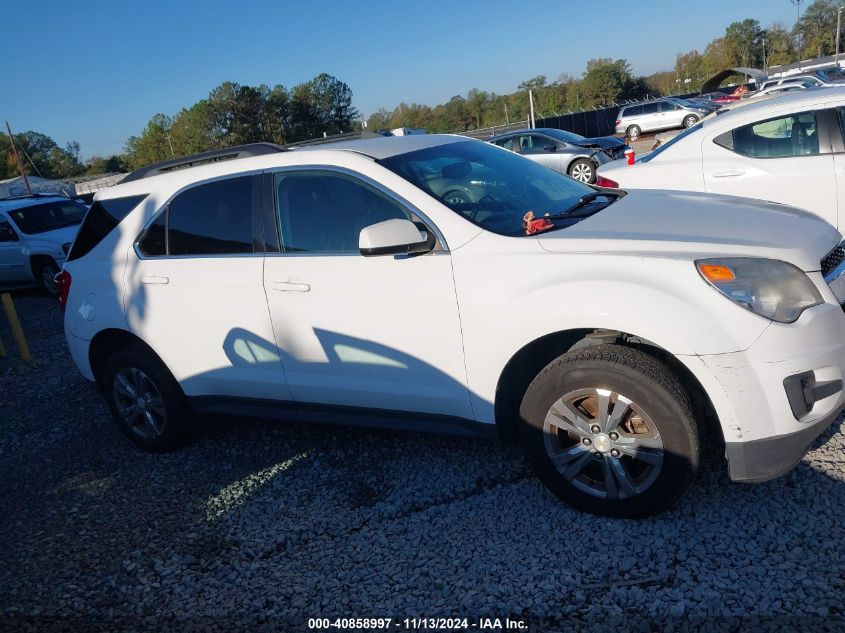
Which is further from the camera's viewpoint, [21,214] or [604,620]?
[21,214]

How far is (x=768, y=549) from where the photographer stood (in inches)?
110

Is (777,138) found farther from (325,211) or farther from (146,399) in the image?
(146,399)

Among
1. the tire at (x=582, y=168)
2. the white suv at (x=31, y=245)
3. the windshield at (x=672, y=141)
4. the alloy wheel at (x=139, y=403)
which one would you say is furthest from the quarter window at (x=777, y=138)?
the tire at (x=582, y=168)

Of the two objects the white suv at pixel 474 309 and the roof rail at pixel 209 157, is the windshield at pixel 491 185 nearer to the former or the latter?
the white suv at pixel 474 309

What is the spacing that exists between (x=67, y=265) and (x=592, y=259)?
368cm

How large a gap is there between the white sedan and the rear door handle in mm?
3759

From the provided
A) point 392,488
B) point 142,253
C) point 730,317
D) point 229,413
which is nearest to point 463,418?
point 392,488

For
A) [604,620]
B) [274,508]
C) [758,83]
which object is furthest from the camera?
[758,83]

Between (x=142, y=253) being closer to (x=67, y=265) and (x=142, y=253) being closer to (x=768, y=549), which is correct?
(x=67, y=265)

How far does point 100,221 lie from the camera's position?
4.67m

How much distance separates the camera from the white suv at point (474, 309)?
2746mm

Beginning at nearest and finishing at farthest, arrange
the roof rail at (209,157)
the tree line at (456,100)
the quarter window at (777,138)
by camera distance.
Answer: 1. the roof rail at (209,157)
2. the quarter window at (777,138)
3. the tree line at (456,100)

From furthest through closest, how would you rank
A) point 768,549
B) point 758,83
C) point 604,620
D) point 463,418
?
point 758,83 → point 463,418 → point 768,549 → point 604,620

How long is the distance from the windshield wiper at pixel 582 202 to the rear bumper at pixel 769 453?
137 centimetres
